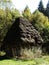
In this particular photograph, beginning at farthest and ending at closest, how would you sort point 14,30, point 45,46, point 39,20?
point 39,20, point 45,46, point 14,30

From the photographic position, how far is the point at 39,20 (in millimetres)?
49812

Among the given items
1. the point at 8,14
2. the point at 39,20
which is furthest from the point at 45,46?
the point at 39,20

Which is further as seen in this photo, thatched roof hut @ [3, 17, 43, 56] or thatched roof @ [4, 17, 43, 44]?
thatched roof @ [4, 17, 43, 44]

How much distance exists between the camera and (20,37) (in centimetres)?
2280

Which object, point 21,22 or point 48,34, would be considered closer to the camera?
point 21,22

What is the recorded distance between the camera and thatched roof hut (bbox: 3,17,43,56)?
2278 cm

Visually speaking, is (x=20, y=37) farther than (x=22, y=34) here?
No

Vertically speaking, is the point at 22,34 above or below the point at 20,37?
above

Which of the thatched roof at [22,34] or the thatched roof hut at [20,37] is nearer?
the thatched roof hut at [20,37]

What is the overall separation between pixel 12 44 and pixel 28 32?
2158 mm

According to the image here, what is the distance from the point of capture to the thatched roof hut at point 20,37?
74.7ft

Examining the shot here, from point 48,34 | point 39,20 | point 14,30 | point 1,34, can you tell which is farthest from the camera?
point 39,20

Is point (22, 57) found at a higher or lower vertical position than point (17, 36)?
lower

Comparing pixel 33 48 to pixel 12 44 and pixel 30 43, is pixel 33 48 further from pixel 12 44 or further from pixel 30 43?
pixel 12 44
